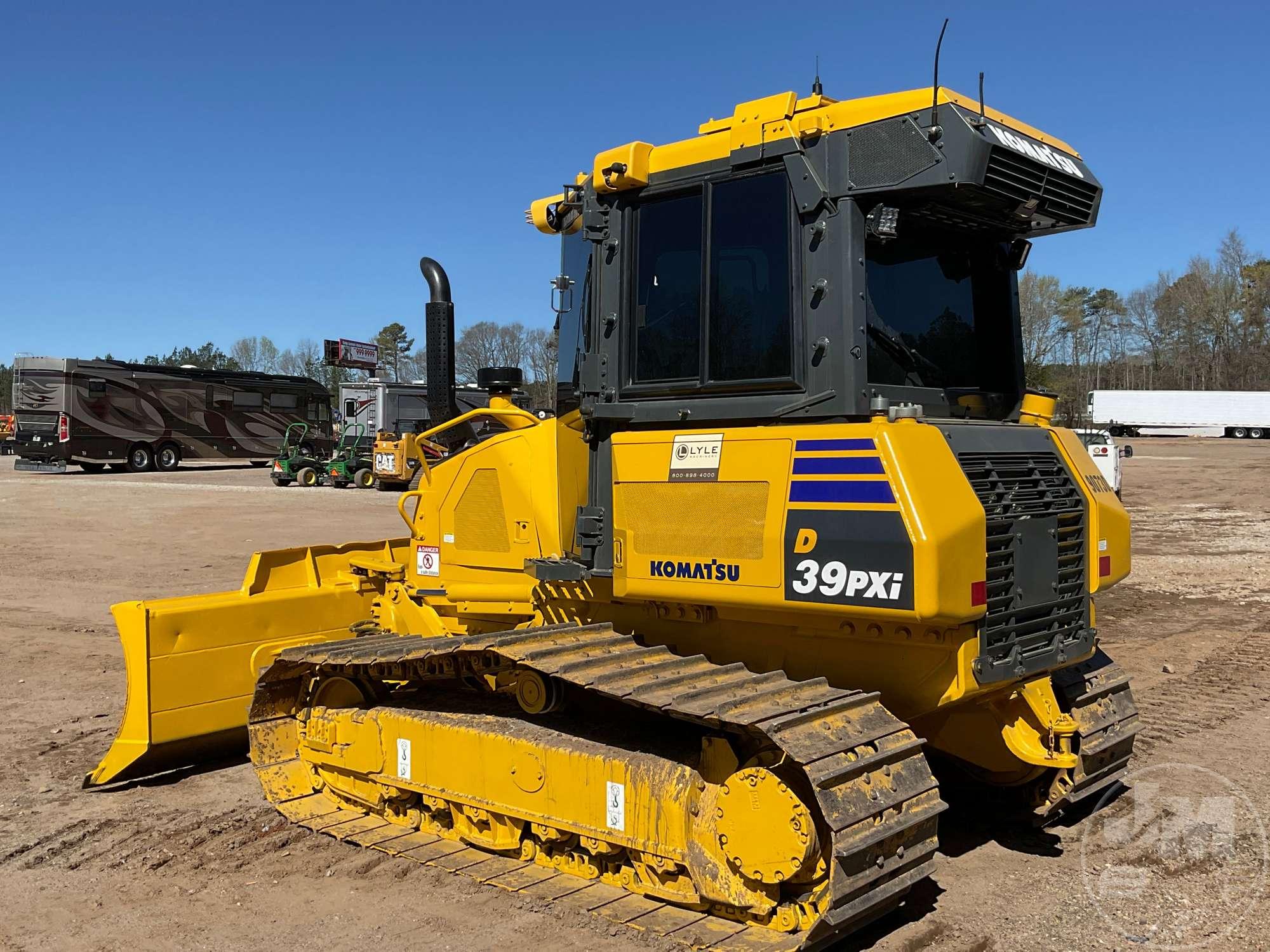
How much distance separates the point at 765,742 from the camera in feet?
13.1

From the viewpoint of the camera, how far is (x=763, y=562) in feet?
14.0

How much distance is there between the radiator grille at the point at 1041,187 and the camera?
4257 millimetres

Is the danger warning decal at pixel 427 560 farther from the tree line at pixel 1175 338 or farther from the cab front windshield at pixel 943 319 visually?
the tree line at pixel 1175 338

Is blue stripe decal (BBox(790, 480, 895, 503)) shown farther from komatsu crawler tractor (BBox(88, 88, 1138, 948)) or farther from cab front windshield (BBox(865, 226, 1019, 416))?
cab front windshield (BBox(865, 226, 1019, 416))

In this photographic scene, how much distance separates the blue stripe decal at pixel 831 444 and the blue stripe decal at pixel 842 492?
12cm

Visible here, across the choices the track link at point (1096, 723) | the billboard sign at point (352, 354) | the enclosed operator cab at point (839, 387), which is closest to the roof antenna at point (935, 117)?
the enclosed operator cab at point (839, 387)

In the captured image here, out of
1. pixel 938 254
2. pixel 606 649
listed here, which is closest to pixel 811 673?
pixel 606 649

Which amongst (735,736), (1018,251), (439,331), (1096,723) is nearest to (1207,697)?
(1096,723)

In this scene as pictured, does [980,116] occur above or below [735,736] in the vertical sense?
above

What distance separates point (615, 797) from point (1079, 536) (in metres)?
2.32

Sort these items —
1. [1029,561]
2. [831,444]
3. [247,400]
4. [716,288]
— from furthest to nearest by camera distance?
[247,400], [716,288], [1029,561], [831,444]

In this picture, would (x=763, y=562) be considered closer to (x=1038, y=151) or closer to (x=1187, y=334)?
(x=1038, y=151)

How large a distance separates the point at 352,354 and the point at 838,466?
60934 millimetres

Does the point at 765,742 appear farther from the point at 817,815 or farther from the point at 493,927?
the point at 493,927
